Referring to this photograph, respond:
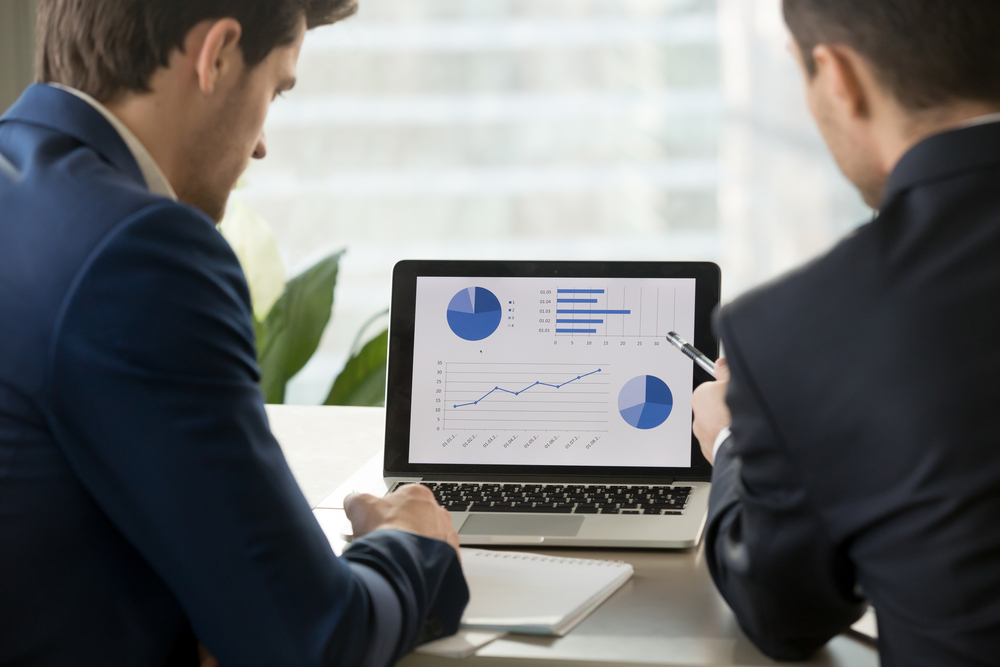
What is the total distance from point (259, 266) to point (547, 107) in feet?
3.72

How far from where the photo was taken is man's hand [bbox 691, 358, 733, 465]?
1032 mm

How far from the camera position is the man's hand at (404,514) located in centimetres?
91

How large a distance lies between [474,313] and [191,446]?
0.65 m

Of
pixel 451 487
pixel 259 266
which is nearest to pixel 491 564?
pixel 451 487

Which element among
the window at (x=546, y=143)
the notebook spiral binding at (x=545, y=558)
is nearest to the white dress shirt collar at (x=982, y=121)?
the notebook spiral binding at (x=545, y=558)

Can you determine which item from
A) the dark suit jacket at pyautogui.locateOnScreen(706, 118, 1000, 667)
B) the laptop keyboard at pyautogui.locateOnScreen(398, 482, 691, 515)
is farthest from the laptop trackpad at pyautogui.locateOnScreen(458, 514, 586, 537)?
the dark suit jacket at pyautogui.locateOnScreen(706, 118, 1000, 667)

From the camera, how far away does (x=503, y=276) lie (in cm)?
128

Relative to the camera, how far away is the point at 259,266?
7.58 feet

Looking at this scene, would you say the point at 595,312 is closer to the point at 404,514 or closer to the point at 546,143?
the point at 404,514

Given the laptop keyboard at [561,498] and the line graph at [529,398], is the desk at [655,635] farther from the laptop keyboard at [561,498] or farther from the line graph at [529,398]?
the line graph at [529,398]

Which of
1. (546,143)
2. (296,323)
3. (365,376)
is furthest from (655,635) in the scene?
(546,143)

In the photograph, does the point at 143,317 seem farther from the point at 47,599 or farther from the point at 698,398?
the point at 698,398

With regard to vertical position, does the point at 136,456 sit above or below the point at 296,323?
above

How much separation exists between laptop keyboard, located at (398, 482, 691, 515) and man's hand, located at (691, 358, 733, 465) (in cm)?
10
